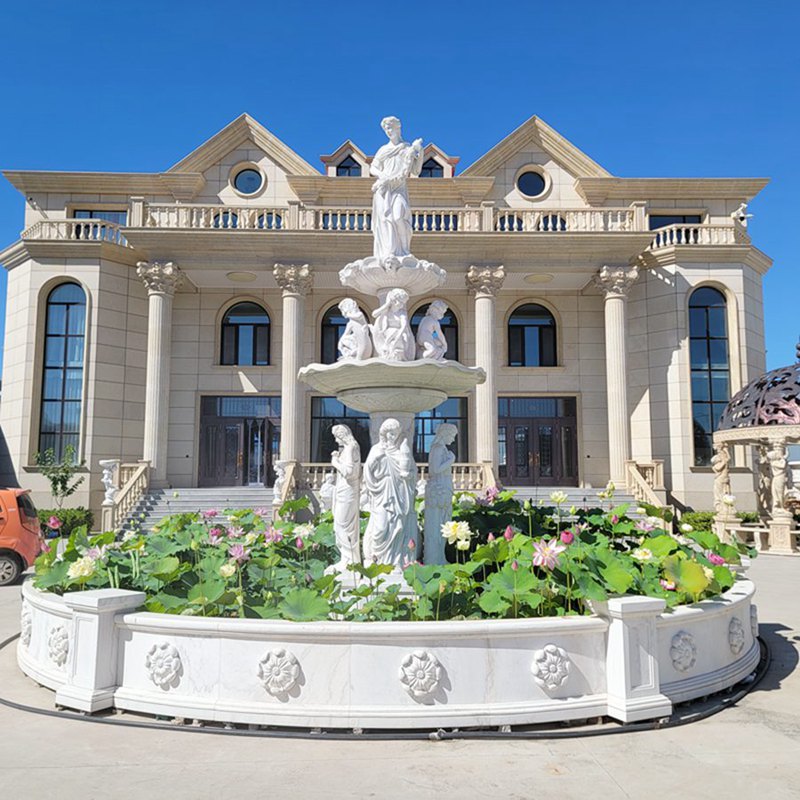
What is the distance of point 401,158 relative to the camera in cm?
919

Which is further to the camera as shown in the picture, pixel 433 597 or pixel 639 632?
pixel 433 597

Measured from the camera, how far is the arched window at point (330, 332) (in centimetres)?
2580

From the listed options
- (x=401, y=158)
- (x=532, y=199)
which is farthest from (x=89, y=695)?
(x=532, y=199)

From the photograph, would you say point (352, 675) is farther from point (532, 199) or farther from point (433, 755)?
point (532, 199)

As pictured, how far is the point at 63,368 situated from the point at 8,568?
11.0m

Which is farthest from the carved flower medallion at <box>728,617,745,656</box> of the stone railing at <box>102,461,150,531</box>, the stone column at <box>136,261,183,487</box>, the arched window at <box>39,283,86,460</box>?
the arched window at <box>39,283,86,460</box>

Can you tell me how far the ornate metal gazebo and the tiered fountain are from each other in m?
13.2

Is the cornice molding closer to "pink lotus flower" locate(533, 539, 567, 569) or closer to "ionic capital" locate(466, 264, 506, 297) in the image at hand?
"ionic capital" locate(466, 264, 506, 297)

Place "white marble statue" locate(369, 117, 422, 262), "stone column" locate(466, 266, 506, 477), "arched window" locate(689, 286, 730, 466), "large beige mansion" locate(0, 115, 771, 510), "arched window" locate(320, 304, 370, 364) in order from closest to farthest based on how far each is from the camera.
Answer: "white marble statue" locate(369, 117, 422, 262), "stone column" locate(466, 266, 506, 477), "large beige mansion" locate(0, 115, 771, 510), "arched window" locate(689, 286, 730, 466), "arched window" locate(320, 304, 370, 364)

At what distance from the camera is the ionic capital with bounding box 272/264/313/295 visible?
22.3 m

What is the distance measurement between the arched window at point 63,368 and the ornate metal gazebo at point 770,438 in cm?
2081

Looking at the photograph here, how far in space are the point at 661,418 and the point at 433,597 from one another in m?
20.4

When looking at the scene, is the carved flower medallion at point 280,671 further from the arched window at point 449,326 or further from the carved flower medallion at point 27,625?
the arched window at point 449,326

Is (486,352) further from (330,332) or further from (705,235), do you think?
(705,235)
